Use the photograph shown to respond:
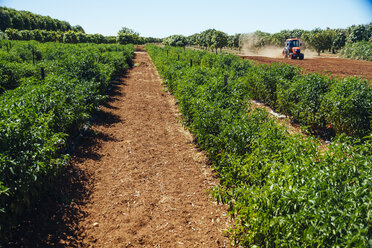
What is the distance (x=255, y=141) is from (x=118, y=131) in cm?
615

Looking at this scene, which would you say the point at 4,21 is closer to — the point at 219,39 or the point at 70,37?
the point at 70,37

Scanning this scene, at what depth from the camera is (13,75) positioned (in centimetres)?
1063

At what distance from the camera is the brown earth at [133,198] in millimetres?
3867

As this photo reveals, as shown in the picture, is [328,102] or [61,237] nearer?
[61,237]

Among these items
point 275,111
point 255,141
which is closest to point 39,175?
point 255,141

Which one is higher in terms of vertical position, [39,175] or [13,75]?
[13,75]

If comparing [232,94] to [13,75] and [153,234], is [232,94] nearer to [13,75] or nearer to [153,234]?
[153,234]

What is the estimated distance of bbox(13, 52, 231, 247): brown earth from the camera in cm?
387

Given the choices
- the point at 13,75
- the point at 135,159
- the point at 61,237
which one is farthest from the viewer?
the point at 13,75

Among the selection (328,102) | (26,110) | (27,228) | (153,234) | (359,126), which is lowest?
(153,234)

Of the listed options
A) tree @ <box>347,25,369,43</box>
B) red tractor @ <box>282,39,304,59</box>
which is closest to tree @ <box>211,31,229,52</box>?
red tractor @ <box>282,39,304,59</box>

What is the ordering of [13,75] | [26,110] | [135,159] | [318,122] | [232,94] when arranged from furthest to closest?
[13,75], [318,122], [232,94], [135,159], [26,110]

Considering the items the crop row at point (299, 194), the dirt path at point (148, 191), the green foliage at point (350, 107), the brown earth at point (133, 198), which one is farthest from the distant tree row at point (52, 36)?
the crop row at point (299, 194)

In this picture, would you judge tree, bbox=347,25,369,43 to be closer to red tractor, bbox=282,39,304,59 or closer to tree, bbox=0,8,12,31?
red tractor, bbox=282,39,304,59
